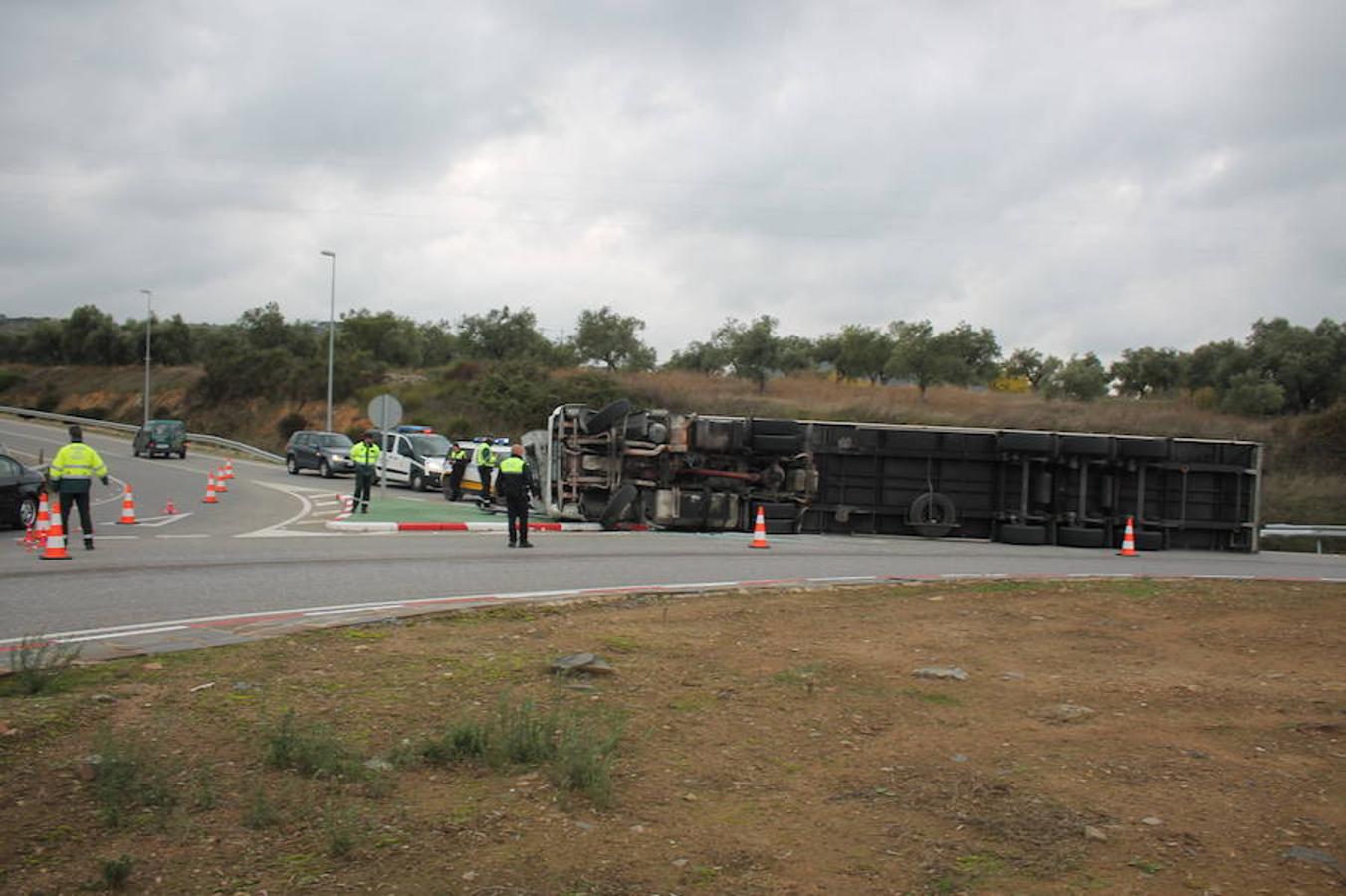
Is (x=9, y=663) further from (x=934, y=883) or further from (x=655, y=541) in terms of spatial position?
(x=655, y=541)

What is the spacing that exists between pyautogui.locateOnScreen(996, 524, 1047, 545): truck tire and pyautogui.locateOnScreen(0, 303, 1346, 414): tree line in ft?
111

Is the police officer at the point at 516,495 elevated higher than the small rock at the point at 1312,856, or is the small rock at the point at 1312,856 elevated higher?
the police officer at the point at 516,495

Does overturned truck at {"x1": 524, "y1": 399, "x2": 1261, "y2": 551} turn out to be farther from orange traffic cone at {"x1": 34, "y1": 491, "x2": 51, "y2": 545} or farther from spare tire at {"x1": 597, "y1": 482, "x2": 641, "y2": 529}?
orange traffic cone at {"x1": 34, "y1": 491, "x2": 51, "y2": 545}

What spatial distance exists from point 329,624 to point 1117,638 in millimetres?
7014

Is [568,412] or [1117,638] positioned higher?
[568,412]

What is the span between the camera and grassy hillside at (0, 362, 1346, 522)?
43125mm

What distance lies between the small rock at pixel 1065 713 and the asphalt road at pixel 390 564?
6318 millimetres

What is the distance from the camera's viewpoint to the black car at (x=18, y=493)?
61.4 feet

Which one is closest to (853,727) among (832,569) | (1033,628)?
(1033,628)

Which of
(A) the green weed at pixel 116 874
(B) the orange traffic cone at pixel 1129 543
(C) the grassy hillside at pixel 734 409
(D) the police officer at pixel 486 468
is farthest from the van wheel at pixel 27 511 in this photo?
(C) the grassy hillside at pixel 734 409

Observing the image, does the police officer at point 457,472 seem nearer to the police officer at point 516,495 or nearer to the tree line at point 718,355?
the police officer at point 516,495

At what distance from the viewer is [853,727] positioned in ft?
21.8

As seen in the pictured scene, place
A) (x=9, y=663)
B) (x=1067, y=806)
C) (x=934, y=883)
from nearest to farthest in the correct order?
1. (x=934, y=883)
2. (x=1067, y=806)
3. (x=9, y=663)

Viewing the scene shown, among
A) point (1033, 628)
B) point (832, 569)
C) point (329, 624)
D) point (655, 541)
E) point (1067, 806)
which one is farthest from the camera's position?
point (655, 541)
